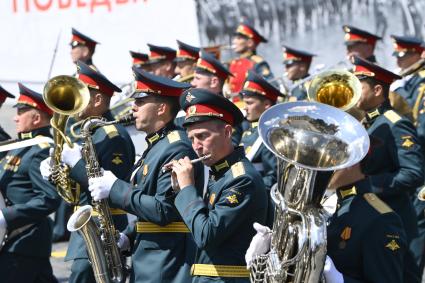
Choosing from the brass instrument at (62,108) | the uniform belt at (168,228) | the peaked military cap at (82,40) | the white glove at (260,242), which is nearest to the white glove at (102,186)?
the uniform belt at (168,228)

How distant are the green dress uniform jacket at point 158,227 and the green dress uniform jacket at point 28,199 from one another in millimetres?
1478

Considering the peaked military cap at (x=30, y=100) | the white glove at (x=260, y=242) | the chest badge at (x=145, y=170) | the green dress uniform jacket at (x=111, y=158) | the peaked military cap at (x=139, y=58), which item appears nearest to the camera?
the white glove at (x=260, y=242)

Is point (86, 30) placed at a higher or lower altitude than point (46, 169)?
lower

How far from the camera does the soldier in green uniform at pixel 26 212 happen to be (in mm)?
7297

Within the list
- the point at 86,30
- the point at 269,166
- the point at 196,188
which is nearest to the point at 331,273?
the point at 196,188

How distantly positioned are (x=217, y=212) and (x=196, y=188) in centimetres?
56

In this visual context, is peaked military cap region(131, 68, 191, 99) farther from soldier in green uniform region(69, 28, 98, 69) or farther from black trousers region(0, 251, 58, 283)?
soldier in green uniform region(69, 28, 98, 69)

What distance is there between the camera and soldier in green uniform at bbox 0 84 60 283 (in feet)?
23.9

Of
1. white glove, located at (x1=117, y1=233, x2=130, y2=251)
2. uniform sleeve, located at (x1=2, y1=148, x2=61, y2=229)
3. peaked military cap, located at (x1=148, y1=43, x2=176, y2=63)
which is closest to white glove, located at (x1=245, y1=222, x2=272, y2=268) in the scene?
white glove, located at (x1=117, y1=233, x2=130, y2=251)

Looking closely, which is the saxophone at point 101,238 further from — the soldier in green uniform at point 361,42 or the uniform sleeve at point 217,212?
the soldier in green uniform at point 361,42

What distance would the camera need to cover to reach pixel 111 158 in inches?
271

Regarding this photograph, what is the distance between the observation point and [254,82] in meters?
8.97

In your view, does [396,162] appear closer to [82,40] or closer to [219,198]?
[219,198]

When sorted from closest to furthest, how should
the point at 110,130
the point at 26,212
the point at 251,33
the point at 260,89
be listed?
1. the point at 110,130
2. the point at 26,212
3. the point at 260,89
4. the point at 251,33
